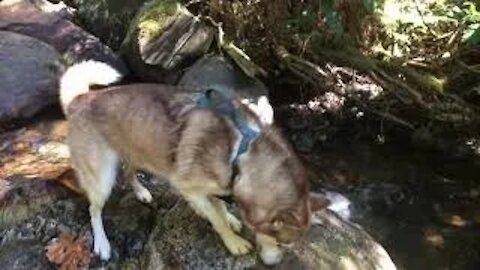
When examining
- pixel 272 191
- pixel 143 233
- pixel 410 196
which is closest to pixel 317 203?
pixel 272 191

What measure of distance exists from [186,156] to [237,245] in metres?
0.56

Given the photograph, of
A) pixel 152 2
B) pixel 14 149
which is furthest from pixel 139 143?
pixel 152 2

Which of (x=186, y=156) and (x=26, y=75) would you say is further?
(x=26, y=75)

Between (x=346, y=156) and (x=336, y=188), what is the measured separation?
0.55 meters

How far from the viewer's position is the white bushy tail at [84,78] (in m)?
4.54

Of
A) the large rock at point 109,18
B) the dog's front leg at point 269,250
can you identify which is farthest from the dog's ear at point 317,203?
the large rock at point 109,18

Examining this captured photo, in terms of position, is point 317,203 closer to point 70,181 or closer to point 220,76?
point 70,181

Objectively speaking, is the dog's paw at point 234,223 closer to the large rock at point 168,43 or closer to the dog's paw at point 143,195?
the dog's paw at point 143,195

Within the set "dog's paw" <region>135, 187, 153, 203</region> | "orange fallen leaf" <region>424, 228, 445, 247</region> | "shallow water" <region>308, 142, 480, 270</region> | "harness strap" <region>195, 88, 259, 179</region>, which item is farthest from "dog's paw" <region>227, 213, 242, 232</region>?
"orange fallen leaf" <region>424, 228, 445, 247</region>

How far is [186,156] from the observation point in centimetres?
392

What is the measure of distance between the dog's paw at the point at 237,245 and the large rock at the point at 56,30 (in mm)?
3450

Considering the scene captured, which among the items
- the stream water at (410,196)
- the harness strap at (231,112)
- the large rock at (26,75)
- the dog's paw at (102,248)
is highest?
the harness strap at (231,112)

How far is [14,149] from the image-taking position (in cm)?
607

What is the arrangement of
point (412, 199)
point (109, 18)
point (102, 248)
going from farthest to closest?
point (109, 18) → point (412, 199) → point (102, 248)
